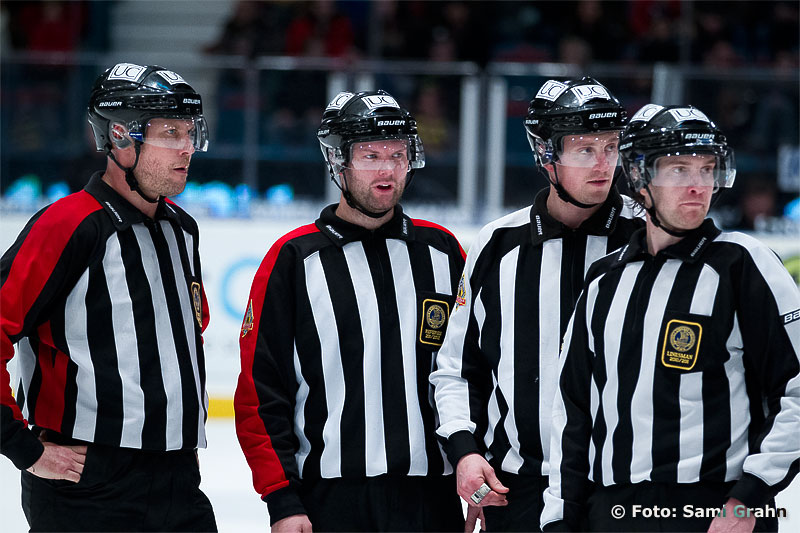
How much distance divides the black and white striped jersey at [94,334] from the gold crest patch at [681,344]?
114 centimetres

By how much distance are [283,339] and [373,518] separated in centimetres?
48

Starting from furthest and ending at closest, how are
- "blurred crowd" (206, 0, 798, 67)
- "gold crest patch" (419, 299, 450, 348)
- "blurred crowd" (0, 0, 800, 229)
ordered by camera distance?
"blurred crowd" (206, 0, 798, 67)
"blurred crowd" (0, 0, 800, 229)
"gold crest patch" (419, 299, 450, 348)

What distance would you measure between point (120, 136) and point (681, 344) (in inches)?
55.7

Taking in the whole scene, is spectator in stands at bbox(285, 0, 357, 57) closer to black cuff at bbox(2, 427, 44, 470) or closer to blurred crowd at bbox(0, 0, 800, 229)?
blurred crowd at bbox(0, 0, 800, 229)

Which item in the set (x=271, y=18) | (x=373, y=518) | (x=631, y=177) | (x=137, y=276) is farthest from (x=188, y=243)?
(x=271, y=18)

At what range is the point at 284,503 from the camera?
243 cm

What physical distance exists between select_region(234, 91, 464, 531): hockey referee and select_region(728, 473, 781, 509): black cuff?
785 mm

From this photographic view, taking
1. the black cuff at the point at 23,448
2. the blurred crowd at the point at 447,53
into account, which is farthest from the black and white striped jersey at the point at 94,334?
the blurred crowd at the point at 447,53

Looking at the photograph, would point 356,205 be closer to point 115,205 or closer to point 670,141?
point 115,205

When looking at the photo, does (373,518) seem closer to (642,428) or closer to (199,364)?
(199,364)

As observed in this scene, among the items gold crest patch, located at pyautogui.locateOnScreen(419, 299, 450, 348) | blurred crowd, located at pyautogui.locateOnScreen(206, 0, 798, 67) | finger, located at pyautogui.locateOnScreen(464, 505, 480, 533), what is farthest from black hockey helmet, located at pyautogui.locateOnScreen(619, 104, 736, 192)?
blurred crowd, located at pyautogui.locateOnScreen(206, 0, 798, 67)

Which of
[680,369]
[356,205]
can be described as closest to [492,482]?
[680,369]

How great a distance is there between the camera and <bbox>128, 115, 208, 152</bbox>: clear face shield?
2500mm

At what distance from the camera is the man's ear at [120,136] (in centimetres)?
250
